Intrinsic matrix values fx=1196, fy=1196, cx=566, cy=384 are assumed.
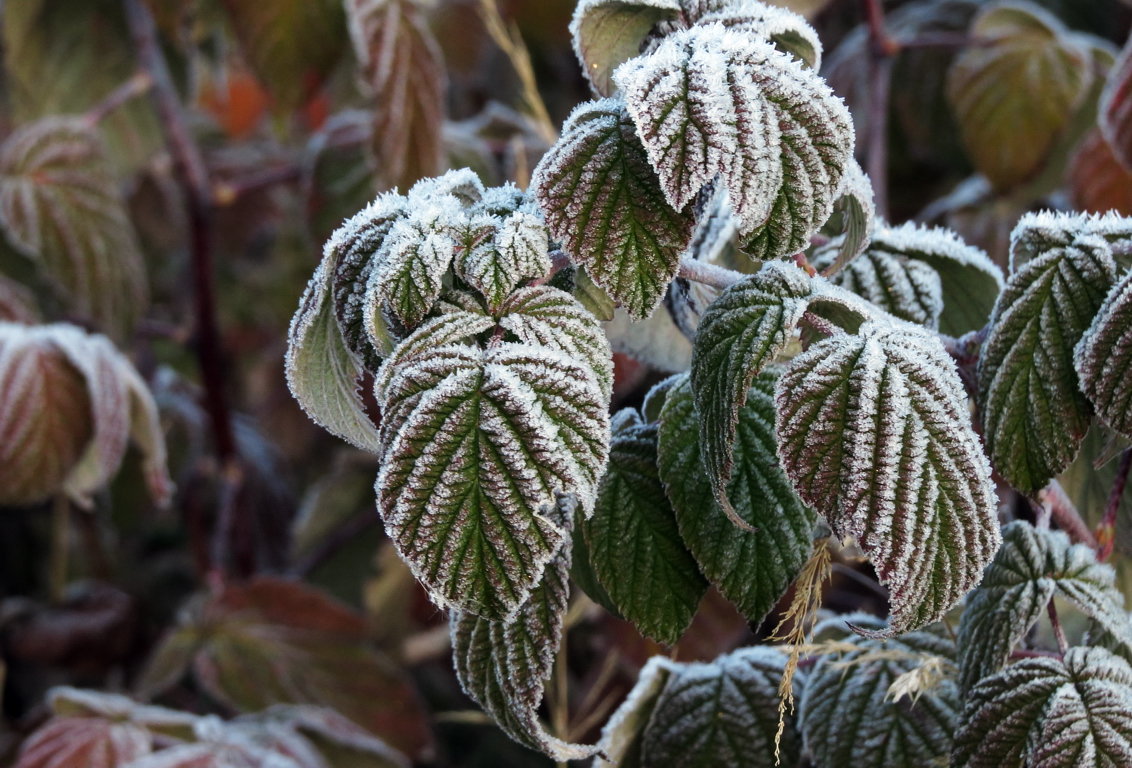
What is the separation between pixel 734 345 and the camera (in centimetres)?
55

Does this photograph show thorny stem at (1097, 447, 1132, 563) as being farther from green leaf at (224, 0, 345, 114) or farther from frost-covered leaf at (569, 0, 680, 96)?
green leaf at (224, 0, 345, 114)

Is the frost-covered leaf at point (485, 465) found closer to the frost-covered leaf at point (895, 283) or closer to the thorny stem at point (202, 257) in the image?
the frost-covered leaf at point (895, 283)

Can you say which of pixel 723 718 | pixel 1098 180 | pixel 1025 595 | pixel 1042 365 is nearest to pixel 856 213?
pixel 1042 365

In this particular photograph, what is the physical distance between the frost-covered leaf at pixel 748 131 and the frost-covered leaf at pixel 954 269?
23 centimetres

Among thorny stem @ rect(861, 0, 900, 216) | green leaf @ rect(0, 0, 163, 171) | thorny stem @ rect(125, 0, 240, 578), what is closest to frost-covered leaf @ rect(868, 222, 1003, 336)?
thorny stem @ rect(861, 0, 900, 216)

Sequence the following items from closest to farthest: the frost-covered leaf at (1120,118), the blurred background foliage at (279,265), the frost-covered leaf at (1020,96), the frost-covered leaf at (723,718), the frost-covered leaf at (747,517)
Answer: the frost-covered leaf at (747,517)
the frost-covered leaf at (723,718)
the frost-covered leaf at (1120,118)
the blurred background foliage at (279,265)
the frost-covered leaf at (1020,96)

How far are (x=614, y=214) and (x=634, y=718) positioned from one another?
0.37 m

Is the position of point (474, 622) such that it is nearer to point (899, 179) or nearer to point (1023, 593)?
point (1023, 593)

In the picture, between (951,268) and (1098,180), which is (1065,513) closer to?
(951,268)

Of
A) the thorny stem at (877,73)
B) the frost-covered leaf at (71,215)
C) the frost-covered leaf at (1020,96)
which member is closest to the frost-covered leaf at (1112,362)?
the thorny stem at (877,73)

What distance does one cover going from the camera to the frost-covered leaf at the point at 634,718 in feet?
2.45

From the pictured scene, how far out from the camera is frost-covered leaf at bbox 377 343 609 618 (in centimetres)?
50

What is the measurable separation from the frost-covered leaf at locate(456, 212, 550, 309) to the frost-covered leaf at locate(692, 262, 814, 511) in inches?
3.5

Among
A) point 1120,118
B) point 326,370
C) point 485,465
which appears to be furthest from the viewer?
point 1120,118
